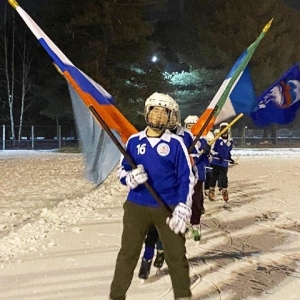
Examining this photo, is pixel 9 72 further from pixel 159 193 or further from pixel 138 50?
pixel 159 193

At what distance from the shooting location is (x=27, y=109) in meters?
43.2

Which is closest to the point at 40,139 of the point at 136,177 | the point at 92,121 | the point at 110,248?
the point at 110,248

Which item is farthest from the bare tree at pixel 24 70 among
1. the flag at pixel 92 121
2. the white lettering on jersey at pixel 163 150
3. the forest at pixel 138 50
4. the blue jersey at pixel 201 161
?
the white lettering on jersey at pixel 163 150

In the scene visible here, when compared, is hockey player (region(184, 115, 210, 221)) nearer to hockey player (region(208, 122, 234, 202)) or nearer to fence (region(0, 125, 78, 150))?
hockey player (region(208, 122, 234, 202))

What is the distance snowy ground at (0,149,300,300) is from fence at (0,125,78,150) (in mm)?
26606

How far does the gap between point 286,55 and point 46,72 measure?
18.8 meters

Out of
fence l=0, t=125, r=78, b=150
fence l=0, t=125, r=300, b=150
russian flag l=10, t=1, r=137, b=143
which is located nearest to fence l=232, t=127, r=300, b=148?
fence l=0, t=125, r=300, b=150

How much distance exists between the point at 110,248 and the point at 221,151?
4.83m

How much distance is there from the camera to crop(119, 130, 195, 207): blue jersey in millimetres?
4293

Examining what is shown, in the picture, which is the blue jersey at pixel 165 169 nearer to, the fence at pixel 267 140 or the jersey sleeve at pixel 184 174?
the jersey sleeve at pixel 184 174

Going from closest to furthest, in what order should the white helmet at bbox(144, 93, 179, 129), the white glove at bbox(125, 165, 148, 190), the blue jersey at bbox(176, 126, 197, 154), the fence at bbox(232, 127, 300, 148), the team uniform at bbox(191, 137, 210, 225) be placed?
the white glove at bbox(125, 165, 148, 190) → the white helmet at bbox(144, 93, 179, 129) → the blue jersey at bbox(176, 126, 197, 154) → the team uniform at bbox(191, 137, 210, 225) → the fence at bbox(232, 127, 300, 148)

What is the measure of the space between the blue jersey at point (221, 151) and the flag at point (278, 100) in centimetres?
260

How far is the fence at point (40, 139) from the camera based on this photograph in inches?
1517

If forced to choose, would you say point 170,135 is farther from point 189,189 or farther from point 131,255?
point 131,255
